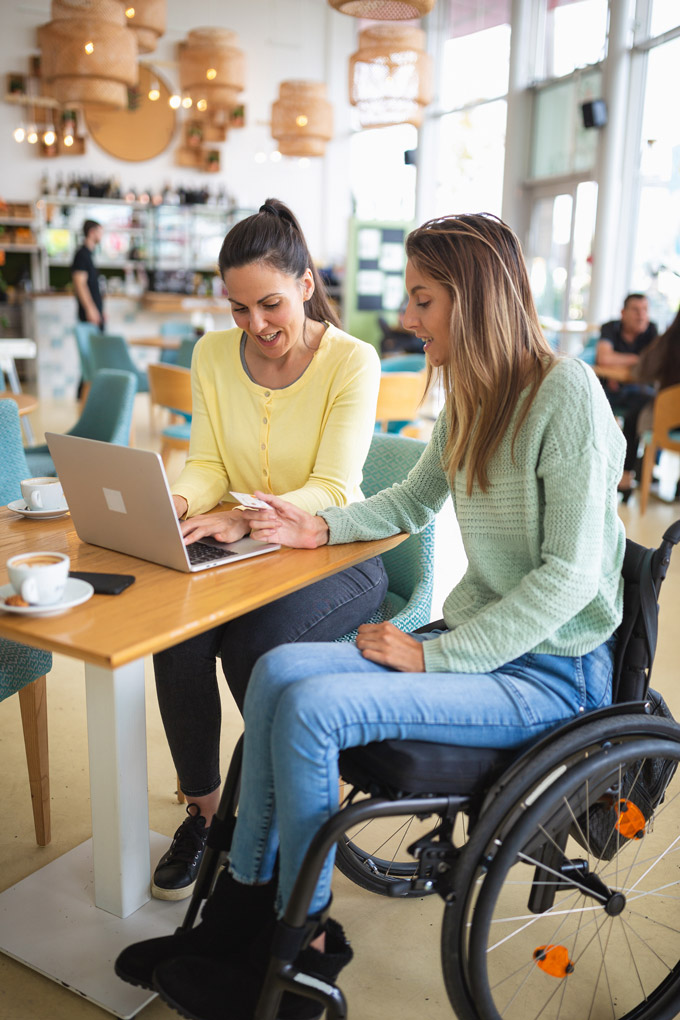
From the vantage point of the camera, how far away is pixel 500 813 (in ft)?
3.86

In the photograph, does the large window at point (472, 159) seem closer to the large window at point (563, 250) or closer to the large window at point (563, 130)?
the large window at point (563, 130)

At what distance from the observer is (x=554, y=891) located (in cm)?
142

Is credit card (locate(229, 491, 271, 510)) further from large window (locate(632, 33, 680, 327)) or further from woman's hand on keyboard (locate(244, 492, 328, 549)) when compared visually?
large window (locate(632, 33, 680, 327))

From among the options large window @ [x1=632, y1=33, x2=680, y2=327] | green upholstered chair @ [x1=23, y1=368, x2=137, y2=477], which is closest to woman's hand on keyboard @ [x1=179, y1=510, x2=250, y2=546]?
green upholstered chair @ [x1=23, y1=368, x2=137, y2=477]

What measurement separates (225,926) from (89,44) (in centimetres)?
564

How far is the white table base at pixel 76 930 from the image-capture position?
1.52m

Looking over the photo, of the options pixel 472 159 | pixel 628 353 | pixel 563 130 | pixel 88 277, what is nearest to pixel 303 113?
pixel 88 277

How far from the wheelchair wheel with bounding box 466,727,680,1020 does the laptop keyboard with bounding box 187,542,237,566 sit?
64 centimetres

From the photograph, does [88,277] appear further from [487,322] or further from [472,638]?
[472,638]

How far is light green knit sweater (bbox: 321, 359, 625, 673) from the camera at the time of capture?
4.25 ft

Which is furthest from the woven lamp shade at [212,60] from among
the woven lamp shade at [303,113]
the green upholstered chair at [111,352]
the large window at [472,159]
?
the large window at [472,159]

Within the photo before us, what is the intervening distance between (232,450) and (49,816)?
35.7 inches

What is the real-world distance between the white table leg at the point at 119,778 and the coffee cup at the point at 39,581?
1.00 ft

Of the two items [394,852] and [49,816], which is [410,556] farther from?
[49,816]
